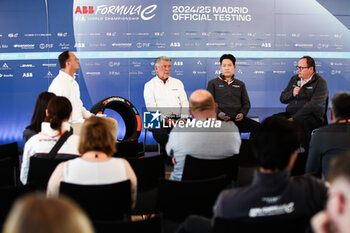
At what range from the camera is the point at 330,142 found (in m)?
3.12

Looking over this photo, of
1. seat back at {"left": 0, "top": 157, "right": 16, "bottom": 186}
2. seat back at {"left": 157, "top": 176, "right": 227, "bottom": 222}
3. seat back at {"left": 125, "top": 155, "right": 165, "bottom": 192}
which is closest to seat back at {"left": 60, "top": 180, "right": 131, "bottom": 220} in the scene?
seat back at {"left": 157, "top": 176, "right": 227, "bottom": 222}

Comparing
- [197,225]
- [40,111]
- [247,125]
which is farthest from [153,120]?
[197,225]

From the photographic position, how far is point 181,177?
10.8 ft

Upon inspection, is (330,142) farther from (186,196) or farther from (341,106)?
(186,196)

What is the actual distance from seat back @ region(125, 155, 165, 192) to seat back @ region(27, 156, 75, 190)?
62cm

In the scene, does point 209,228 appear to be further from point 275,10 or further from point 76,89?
point 275,10

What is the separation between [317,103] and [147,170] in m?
3.31

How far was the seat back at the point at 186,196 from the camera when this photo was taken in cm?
246

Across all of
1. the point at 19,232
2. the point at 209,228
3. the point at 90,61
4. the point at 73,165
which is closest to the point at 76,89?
the point at 90,61

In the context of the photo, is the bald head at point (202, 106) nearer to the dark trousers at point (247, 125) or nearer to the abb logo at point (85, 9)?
the dark trousers at point (247, 125)

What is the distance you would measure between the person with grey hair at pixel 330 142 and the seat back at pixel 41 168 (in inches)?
76.2

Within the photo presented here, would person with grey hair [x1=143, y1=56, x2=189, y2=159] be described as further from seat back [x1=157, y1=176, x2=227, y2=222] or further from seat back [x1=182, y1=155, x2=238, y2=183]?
seat back [x1=157, y1=176, x2=227, y2=222]

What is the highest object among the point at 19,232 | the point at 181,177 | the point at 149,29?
the point at 149,29

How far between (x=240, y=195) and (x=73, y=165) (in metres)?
1.19
